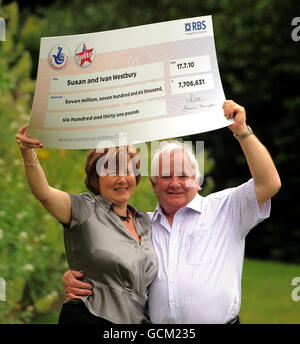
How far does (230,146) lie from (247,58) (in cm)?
157

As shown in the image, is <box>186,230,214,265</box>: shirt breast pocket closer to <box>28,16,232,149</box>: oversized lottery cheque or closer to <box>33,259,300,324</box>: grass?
<box>28,16,232,149</box>: oversized lottery cheque

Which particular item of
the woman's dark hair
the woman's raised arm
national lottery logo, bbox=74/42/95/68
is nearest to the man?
the woman's dark hair

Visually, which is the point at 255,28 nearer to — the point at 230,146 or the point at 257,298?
the point at 230,146

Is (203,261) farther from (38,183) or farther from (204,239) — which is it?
(38,183)

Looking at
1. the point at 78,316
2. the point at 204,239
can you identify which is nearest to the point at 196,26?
the point at 204,239

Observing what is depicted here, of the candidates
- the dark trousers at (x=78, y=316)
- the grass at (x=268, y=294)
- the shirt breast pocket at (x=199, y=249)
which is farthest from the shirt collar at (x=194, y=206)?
the grass at (x=268, y=294)

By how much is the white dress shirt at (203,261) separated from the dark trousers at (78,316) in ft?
0.73

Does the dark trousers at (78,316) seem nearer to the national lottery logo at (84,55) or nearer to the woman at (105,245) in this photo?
the woman at (105,245)

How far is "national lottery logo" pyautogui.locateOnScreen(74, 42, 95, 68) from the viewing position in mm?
2342

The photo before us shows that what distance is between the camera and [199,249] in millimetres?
2516

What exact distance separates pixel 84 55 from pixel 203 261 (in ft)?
2.99

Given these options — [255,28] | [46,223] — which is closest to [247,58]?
[255,28]

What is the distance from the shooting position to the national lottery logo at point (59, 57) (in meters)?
2.34

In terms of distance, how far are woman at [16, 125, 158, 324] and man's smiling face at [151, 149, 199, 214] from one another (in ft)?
0.54
